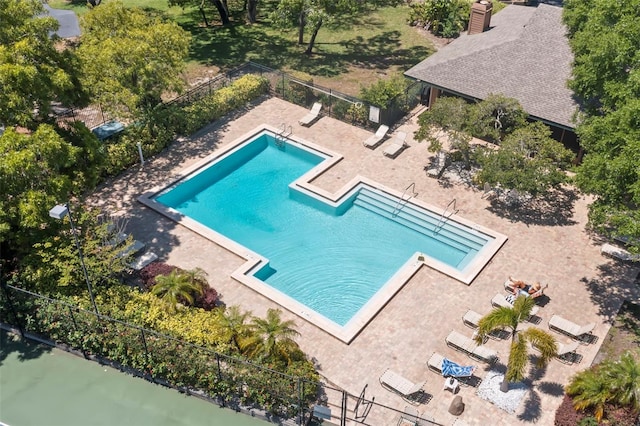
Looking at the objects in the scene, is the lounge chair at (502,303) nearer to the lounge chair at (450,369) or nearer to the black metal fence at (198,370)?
the lounge chair at (450,369)

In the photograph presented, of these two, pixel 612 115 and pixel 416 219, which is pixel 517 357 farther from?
pixel 416 219

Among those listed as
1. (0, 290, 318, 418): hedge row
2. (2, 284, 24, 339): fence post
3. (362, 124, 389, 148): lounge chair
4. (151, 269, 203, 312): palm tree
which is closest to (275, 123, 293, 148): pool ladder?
(362, 124, 389, 148): lounge chair

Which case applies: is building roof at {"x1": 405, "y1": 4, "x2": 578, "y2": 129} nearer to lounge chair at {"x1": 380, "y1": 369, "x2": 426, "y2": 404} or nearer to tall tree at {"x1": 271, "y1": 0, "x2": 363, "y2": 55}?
tall tree at {"x1": 271, "y1": 0, "x2": 363, "y2": 55}

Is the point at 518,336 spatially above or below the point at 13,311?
above

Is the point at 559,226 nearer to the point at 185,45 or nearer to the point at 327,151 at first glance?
the point at 327,151

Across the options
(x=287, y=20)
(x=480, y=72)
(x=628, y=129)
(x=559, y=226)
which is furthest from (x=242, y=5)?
(x=628, y=129)

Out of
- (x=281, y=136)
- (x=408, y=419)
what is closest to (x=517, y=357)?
(x=408, y=419)
